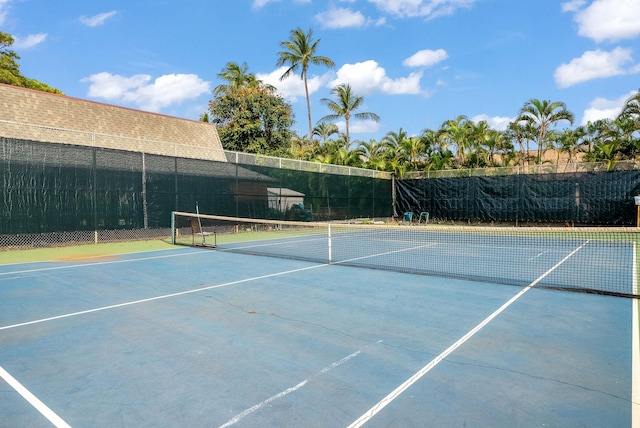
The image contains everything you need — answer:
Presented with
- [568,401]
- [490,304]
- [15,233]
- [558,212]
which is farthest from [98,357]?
[558,212]

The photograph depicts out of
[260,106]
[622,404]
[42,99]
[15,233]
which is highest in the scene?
[260,106]

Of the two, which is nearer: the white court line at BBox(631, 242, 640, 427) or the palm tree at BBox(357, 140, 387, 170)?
the white court line at BBox(631, 242, 640, 427)

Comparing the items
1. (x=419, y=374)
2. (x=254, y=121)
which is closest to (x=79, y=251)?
(x=419, y=374)

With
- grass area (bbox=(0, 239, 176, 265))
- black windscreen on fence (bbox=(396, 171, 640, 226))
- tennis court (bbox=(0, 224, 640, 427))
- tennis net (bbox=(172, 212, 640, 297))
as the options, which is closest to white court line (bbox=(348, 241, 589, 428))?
tennis court (bbox=(0, 224, 640, 427))

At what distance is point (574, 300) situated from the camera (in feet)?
18.6

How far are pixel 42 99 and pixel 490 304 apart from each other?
16002mm

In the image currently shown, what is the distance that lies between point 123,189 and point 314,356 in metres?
11.9

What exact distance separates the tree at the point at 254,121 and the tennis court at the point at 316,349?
18745 mm

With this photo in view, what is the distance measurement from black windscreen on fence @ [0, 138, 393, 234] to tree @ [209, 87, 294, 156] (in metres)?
6.84

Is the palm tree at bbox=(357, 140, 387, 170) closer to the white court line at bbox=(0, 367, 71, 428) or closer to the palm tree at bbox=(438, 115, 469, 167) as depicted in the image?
the palm tree at bbox=(438, 115, 469, 167)

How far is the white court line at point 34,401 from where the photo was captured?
2.60 meters

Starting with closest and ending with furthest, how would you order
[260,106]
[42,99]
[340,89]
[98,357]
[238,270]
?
[98,357] < [238,270] < [42,99] < [260,106] < [340,89]

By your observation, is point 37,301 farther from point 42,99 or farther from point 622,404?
point 42,99

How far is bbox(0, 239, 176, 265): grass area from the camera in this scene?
9727 millimetres
